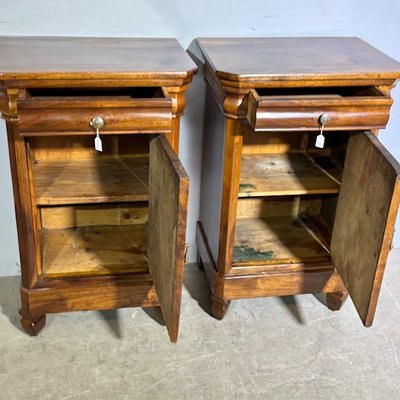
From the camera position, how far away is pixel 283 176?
1911mm

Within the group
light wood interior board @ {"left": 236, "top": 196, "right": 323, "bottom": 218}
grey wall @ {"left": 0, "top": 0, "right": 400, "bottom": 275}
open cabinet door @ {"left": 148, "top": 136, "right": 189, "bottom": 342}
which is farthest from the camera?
light wood interior board @ {"left": 236, "top": 196, "right": 323, "bottom": 218}

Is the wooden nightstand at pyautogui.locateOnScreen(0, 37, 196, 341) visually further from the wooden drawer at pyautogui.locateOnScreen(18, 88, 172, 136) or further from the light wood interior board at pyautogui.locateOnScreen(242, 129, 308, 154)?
the light wood interior board at pyautogui.locateOnScreen(242, 129, 308, 154)

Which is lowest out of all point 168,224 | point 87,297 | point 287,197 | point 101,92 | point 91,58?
point 87,297

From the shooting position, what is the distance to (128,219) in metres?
2.07

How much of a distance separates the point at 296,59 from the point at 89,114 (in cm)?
61

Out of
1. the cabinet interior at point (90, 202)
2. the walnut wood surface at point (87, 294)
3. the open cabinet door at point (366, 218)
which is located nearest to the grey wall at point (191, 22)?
the cabinet interior at point (90, 202)

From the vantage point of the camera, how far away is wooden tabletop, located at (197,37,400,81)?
153 centimetres

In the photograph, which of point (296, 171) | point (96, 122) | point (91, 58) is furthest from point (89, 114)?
point (296, 171)

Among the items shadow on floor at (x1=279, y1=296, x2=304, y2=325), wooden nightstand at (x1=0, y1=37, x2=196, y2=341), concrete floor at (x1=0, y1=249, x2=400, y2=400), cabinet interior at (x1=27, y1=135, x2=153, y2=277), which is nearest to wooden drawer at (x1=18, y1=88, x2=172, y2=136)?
wooden nightstand at (x1=0, y1=37, x2=196, y2=341)

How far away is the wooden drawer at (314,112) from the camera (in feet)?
4.85

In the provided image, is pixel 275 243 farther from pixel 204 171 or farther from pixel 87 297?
pixel 87 297

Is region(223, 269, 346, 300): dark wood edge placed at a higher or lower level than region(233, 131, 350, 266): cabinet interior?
lower

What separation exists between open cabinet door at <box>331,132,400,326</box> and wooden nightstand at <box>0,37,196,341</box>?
0.50m

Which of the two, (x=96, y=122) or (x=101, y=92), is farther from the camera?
(x=101, y=92)
